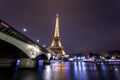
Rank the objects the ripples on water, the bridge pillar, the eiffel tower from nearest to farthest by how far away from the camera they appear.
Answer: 1. the ripples on water
2. the bridge pillar
3. the eiffel tower

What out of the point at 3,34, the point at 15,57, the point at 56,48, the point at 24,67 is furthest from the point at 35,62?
the point at 56,48

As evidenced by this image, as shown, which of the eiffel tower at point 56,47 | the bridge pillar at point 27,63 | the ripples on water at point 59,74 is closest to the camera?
the ripples on water at point 59,74

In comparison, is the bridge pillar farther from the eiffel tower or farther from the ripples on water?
the eiffel tower

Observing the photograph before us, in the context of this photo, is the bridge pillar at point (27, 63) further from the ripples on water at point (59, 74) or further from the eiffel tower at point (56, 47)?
the eiffel tower at point (56, 47)

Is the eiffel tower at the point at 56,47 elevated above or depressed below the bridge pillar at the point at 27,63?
above

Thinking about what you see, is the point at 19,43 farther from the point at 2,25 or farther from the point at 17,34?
the point at 2,25

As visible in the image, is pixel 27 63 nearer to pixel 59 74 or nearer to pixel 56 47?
pixel 59 74

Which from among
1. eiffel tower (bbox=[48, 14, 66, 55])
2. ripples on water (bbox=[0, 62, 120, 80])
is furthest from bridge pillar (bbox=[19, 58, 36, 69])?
eiffel tower (bbox=[48, 14, 66, 55])

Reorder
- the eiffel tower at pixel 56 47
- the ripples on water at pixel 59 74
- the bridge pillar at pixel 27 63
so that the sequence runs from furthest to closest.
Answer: the eiffel tower at pixel 56 47 < the bridge pillar at pixel 27 63 < the ripples on water at pixel 59 74

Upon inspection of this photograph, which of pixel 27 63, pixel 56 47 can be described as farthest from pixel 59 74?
pixel 56 47

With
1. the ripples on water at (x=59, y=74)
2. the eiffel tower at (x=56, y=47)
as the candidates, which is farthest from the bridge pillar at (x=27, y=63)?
the eiffel tower at (x=56, y=47)

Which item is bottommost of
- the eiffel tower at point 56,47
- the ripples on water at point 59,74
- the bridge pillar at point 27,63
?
the ripples on water at point 59,74

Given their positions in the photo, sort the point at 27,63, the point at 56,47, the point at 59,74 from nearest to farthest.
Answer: the point at 59,74, the point at 27,63, the point at 56,47

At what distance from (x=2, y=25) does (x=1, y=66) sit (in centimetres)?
2087
